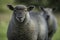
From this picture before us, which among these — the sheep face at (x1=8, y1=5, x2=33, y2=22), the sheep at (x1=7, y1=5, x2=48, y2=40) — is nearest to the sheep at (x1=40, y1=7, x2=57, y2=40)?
the sheep at (x1=7, y1=5, x2=48, y2=40)

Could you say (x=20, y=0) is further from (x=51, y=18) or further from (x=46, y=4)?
(x=51, y=18)

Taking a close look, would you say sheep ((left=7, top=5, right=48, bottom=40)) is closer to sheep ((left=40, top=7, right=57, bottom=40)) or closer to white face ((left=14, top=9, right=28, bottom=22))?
white face ((left=14, top=9, right=28, bottom=22))

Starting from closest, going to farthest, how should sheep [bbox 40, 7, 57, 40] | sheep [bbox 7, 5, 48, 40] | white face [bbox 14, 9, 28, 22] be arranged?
white face [bbox 14, 9, 28, 22]
sheep [bbox 7, 5, 48, 40]
sheep [bbox 40, 7, 57, 40]

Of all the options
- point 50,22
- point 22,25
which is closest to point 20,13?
point 22,25

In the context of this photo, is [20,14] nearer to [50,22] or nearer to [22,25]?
[22,25]

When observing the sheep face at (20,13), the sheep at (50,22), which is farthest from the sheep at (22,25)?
the sheep at (50,22)

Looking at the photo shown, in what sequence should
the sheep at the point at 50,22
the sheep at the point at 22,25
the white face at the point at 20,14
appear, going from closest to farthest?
the white face at the point at 20,14 < the sheep at the point at 22,25 < the sheep at the point at 50,22

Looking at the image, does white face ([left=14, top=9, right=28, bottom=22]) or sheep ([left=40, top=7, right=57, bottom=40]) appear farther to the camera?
sheep ([left=40, top=7, right=57, bottom=40])

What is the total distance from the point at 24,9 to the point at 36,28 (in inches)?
37.7

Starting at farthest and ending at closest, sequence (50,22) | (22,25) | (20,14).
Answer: (50,22) → (22,25) → (20,14)

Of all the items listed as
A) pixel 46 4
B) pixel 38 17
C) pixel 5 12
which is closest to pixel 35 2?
pixel 46 4

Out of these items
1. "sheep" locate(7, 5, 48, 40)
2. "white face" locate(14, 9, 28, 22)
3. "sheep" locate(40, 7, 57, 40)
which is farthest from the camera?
"sheep" locate(40, 7, 57, 40)

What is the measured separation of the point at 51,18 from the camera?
42.7 feet

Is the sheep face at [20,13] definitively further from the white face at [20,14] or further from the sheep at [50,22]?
the sheep at [50,22]
